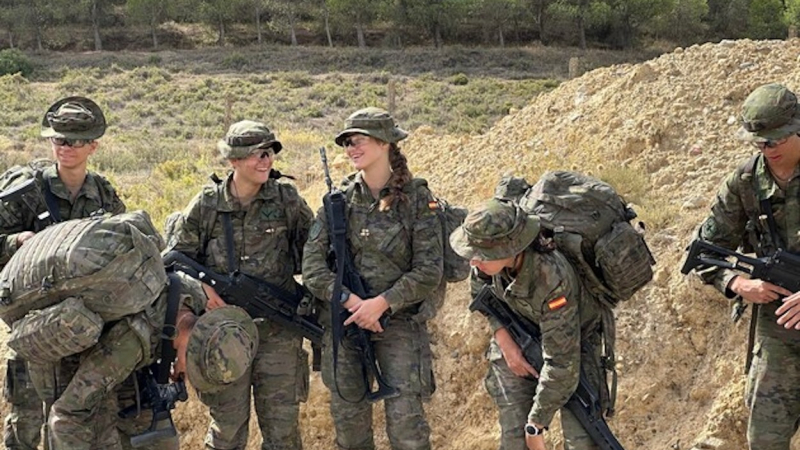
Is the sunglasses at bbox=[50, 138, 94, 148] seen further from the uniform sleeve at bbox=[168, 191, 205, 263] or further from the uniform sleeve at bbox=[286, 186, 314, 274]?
the uniform sleeve at bbox=[286, 186, 314, 274]

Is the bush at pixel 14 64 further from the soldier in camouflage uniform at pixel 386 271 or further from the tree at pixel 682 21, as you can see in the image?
the soldier in camouflage uniform at pixel 386 271

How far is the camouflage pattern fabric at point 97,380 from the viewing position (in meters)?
3.58

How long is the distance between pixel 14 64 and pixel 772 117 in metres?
30.6

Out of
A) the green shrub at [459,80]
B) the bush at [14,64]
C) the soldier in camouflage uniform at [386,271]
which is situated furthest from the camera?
the bush at [14,64]

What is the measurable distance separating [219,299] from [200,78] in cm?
2638

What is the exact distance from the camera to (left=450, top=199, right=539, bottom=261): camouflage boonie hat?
3.64 metres

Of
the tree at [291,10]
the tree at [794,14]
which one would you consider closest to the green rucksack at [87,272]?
the tree at [794,14]

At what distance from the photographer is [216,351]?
3703mm

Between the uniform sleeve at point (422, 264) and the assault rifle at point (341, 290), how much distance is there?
0.19m

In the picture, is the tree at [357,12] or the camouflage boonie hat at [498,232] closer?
the camouflage boonie hat at [498,232]

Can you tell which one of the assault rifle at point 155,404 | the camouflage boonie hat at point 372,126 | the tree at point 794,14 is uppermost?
Result: the camouflage boonie hat at point 372,126

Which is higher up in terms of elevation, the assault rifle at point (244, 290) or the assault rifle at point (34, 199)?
the assault rifle at point (34, 199)

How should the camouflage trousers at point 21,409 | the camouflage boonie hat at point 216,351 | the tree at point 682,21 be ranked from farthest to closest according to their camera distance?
the tree at point 682,21
the camouflage trousers at point 21,409
the camouflage boonie hat at point 216,351

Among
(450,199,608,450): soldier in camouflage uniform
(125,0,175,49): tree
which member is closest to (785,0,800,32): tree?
(125,0,175,49): tree
